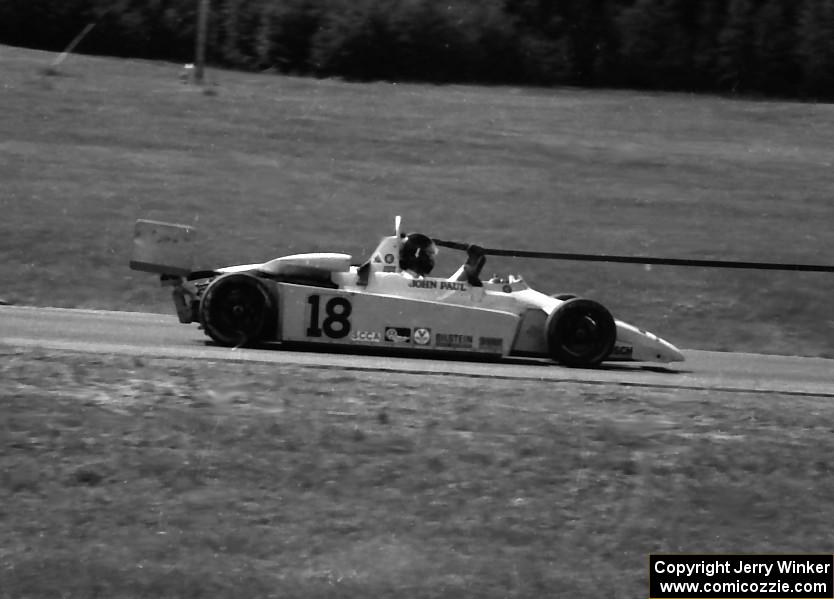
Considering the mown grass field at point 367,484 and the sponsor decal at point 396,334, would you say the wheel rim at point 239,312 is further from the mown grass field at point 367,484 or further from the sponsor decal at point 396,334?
the mown grass field at point 367,484

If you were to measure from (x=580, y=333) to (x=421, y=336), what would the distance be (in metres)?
1.36

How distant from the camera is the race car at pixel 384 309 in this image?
11.2 metres

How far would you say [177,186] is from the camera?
20.2m

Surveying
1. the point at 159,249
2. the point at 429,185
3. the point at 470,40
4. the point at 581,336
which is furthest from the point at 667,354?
the point at 470,40

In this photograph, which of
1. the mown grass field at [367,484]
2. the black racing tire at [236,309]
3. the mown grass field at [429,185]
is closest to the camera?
the mown grass field at [367,484]

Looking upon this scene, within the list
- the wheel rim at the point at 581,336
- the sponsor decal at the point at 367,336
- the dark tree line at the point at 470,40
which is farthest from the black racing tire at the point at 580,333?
the dark tree line at the point at 470,40

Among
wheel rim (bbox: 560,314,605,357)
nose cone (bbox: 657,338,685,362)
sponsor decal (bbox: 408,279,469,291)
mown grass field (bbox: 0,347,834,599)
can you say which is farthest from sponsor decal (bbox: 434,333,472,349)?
mown grass field (bbox: 0,347,834,599)

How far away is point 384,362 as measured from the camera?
10664 mm

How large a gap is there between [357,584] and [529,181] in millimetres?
15869

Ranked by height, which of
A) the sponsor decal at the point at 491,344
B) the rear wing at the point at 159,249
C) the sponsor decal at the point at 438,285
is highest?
the rear wing at the point at 159,249

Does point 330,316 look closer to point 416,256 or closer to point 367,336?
point 367,336

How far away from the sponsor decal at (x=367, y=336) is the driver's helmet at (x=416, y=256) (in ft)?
2.27

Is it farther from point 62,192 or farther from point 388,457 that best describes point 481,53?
point 388,457

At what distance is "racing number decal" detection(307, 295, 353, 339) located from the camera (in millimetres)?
11211
